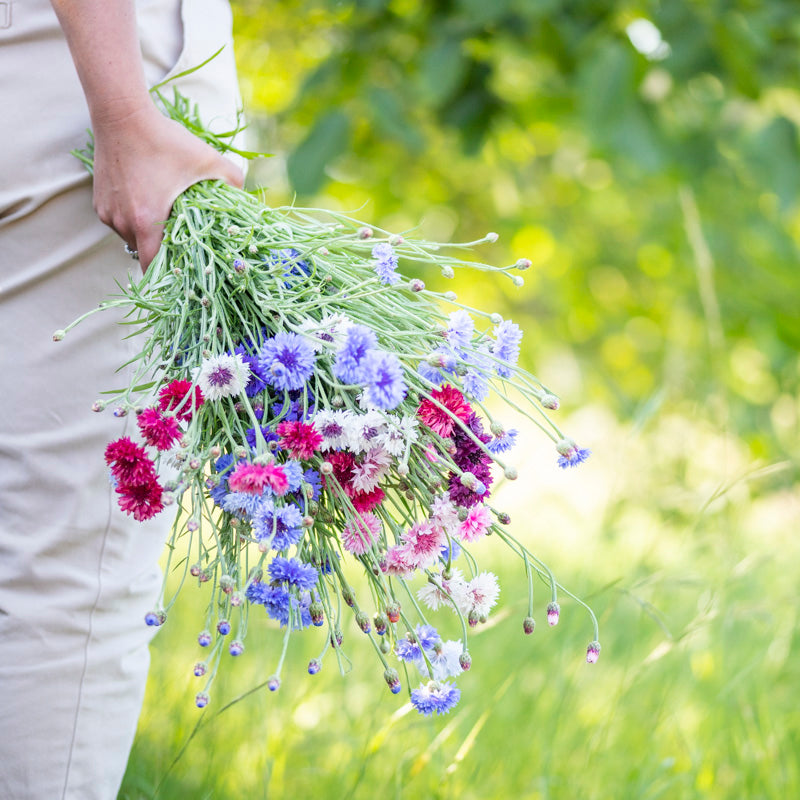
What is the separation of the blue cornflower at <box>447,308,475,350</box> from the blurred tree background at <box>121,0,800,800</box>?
43cm

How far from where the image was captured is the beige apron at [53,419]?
1.00 m

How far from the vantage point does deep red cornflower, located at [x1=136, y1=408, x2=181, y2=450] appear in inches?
30.9

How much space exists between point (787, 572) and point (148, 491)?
226cm

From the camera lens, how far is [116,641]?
110 centimetres

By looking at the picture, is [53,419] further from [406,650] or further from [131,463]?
[406,650]

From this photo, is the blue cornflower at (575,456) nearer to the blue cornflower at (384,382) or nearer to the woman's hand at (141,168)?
the blue cornflower at (384,382)

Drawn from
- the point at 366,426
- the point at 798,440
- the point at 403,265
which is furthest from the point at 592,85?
the point at 366,426

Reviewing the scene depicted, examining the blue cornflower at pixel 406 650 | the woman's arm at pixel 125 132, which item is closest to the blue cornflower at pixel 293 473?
the blue cornflower at pixel 406 650

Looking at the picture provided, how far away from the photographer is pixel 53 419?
1.03 m

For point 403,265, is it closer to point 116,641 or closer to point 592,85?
point 592,85

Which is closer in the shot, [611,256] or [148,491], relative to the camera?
[148,491]

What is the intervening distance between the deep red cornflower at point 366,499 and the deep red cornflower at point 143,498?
0.20m

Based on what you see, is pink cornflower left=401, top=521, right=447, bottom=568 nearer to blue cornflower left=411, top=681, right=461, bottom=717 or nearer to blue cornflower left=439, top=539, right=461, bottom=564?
blue cornflower left=439, top=539, right=461, bottom=564

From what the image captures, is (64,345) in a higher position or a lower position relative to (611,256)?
higher
